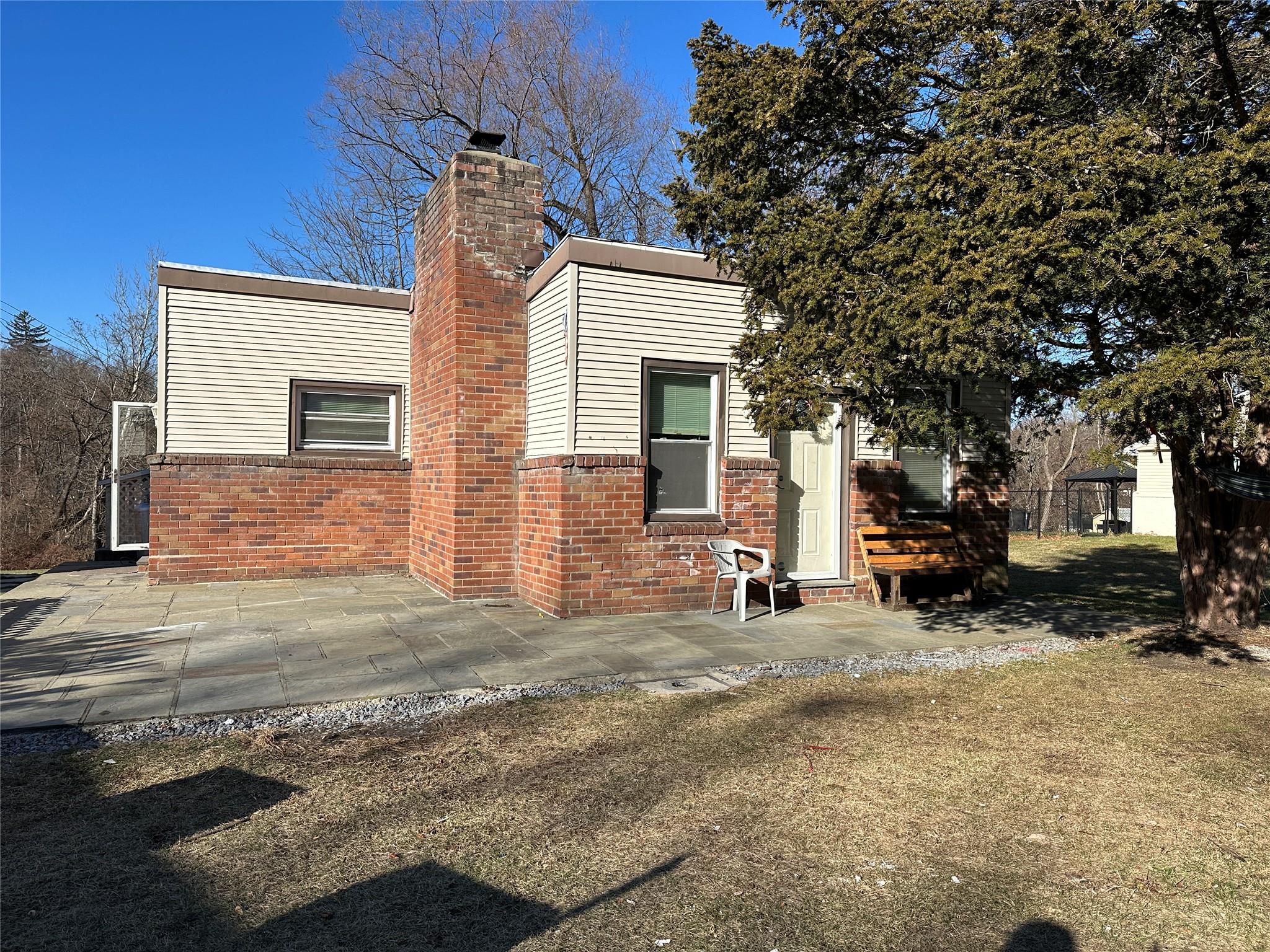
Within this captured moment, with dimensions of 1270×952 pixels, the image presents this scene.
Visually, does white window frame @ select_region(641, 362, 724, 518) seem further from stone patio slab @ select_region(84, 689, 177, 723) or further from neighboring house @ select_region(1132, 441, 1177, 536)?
neighboring house @ select_region(1132, 441, 1177, 536)

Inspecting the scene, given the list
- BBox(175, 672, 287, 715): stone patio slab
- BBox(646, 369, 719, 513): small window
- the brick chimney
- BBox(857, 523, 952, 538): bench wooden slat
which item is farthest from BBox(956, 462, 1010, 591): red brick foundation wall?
BBox(175, 672, 287, 715): stone patio slab

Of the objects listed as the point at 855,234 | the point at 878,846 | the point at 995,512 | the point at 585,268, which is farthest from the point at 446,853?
the point at 995,512

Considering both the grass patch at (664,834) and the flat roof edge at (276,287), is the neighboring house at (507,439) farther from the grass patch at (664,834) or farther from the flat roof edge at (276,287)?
the grass patch at (664,834)

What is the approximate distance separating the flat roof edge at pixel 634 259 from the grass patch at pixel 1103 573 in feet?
20.4

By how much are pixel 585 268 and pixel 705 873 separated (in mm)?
6575

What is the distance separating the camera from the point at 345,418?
12.2 meters

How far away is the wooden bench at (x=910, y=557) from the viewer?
9609mm

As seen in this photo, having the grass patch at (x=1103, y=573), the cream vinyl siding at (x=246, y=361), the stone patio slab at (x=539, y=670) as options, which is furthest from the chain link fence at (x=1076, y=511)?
the stone patio slab at (x=539, y=670)

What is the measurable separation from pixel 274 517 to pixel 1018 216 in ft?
32.6

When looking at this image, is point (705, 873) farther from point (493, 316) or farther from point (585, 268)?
point (493, 316)

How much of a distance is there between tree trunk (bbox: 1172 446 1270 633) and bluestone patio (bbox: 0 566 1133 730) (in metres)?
0.96

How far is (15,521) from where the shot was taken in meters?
22.4

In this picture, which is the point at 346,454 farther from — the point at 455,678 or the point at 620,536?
the point at 455,678

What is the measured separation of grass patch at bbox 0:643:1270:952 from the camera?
288 centimetres
